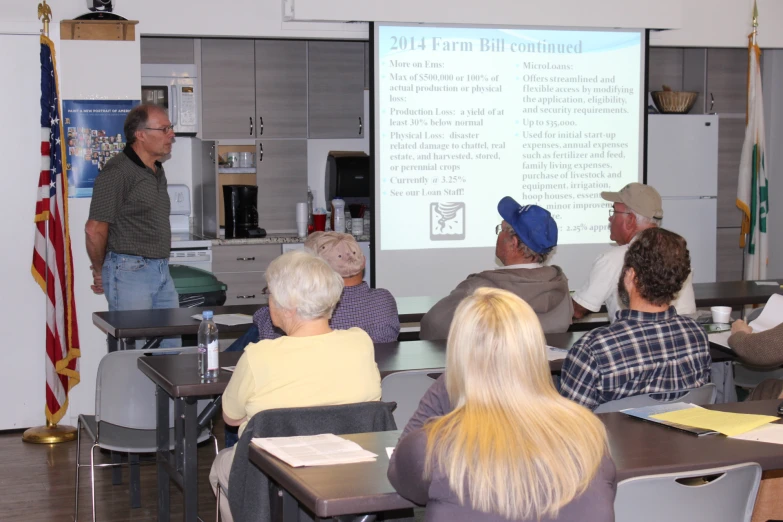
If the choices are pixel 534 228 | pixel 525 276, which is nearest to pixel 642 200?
pixel 534 228

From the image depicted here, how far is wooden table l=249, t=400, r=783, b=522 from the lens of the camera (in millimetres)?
1697

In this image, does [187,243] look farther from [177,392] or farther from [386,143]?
[177,392]

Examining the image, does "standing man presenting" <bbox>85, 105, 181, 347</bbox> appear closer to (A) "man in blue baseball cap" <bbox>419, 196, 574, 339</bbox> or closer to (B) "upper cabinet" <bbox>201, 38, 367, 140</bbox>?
(A) "man in blue baseball cap" <bbox>419, 196, 574, 339</bbox>

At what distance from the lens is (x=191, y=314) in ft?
13.3

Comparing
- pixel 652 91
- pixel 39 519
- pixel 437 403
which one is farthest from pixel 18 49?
pixel 652 91

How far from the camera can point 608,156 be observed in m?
6.08

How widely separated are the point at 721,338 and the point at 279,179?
4214mm

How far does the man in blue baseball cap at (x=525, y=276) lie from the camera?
11.5 feet

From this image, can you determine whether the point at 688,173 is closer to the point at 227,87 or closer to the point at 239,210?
the point at 239,210

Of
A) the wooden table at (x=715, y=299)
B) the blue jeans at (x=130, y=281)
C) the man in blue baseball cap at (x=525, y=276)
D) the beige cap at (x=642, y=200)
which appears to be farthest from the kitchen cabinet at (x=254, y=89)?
the man in blue baseball cap at (x=525, y=276)

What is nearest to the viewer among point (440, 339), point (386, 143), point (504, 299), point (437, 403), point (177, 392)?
point (504, 299)

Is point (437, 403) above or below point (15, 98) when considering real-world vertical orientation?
below

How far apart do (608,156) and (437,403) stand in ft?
14.0

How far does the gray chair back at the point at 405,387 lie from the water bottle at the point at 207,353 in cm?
53
